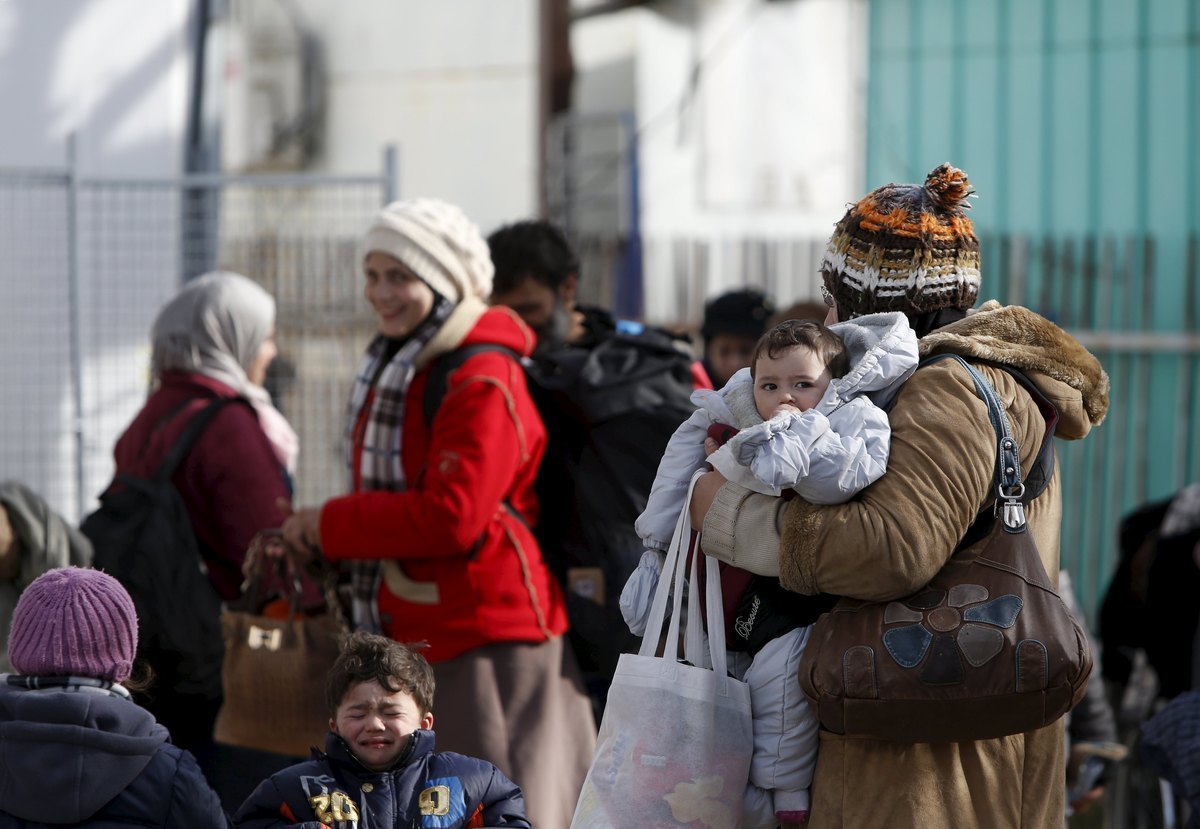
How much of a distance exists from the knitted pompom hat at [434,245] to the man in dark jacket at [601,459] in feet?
0.94

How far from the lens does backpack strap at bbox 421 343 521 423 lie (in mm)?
3617

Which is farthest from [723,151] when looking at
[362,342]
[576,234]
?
[362,342]

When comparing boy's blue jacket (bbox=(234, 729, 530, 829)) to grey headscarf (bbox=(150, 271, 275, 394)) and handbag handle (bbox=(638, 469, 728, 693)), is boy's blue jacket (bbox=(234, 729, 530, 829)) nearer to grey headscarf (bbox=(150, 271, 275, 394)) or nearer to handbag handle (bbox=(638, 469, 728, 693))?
handbag handle (bbox=(638, 469, 728, 693))

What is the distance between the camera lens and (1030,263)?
7.84 metres

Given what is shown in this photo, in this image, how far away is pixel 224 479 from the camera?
399 cm

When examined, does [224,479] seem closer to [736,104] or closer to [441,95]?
[441,95]

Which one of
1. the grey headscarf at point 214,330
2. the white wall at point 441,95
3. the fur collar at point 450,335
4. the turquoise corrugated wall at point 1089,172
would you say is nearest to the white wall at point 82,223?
the white wall at point 441,95

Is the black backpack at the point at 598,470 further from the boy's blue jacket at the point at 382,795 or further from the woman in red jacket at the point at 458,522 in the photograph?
the boy's blue jacket at the point at 382,795

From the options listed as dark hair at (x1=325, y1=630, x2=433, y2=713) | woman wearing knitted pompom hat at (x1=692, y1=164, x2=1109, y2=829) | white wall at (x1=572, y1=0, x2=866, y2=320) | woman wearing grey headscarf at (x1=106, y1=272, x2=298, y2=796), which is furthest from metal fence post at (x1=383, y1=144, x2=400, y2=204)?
woman wearing knitted pompom hat at (x1=692, y1=164, x2=1109, y2=829)

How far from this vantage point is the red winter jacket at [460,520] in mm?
3479

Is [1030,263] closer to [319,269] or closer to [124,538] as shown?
[319,269]

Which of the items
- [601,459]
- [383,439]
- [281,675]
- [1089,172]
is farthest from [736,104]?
[281,675]

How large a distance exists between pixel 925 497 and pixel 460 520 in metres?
1.43

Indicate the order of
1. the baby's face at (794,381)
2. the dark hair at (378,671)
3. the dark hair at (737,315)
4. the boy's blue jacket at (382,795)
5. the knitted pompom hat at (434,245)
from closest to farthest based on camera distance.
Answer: the baby's face at (794,381)
the boy's blue jacket at (382,795)
the dark hair at (378,671)
the knitted pompom hat at (434,245)
the dark hair at (737,315)
